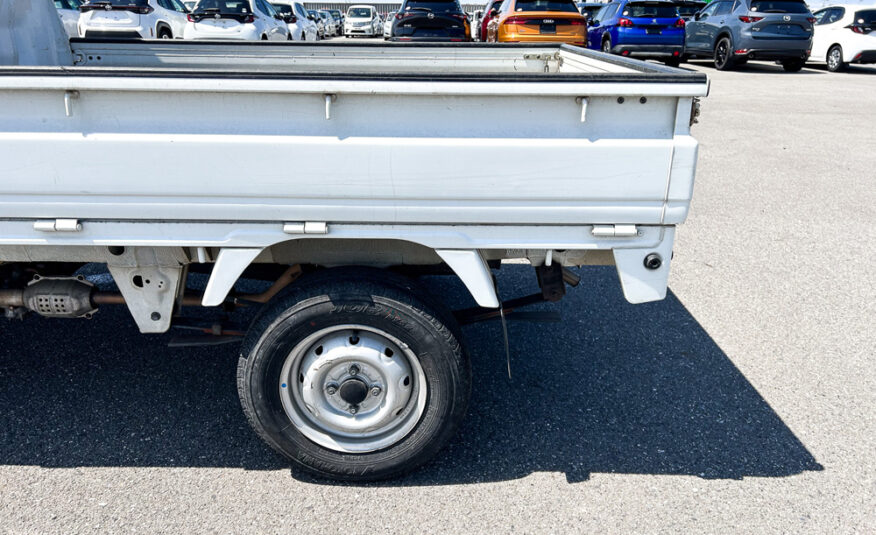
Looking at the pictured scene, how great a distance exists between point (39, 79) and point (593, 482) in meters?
2.61

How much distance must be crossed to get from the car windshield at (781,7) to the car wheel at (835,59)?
6.93 feet

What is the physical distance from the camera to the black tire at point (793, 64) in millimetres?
18875

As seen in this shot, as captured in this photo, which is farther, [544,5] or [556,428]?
[544,5]

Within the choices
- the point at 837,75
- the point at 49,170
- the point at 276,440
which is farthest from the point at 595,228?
the point at 837,75

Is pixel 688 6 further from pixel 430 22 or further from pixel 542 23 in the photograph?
pixel 430 22

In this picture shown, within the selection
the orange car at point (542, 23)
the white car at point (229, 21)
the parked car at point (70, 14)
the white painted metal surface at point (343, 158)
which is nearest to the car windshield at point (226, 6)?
the white car at point (229, 21)

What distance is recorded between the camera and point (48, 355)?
12.8 feet

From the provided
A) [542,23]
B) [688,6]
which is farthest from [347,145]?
[688,6]

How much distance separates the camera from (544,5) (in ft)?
50.9

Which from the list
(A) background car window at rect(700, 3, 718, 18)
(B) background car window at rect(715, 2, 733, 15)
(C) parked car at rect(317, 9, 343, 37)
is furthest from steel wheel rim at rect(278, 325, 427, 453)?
(C) parked car at rect(317, 9, 343, 37)

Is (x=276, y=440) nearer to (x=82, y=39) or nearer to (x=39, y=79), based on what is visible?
(x=39, y=79)

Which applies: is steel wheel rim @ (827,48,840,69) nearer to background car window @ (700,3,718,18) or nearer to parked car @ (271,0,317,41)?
background car window @ (700,3,718,18)

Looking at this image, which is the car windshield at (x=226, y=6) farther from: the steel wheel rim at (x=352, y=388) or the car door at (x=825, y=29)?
the steel wheel rim at (x=352, y=388)

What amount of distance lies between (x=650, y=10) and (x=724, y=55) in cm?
270
